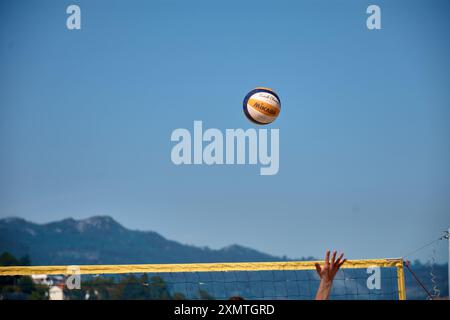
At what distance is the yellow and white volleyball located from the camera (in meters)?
18.3

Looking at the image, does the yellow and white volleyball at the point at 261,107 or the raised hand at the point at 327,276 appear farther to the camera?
the yellow and white volleyball at the point at 261,107

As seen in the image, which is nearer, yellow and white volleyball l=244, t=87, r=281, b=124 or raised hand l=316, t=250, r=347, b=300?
raised hand l=316, t=250, r=347, b=300

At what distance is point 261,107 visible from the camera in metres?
18.3

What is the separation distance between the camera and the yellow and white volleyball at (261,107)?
722 inches

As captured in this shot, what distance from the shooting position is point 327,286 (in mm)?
5891

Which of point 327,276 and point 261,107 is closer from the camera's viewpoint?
point 327,276

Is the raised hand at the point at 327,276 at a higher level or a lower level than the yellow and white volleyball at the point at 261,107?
lower

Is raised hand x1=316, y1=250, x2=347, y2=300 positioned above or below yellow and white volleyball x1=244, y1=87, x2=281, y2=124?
below

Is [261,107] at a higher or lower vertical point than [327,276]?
higher
